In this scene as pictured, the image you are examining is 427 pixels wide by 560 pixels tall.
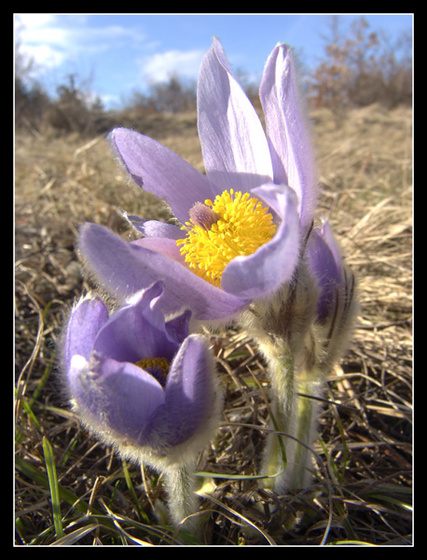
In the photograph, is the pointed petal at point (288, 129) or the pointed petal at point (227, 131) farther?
the pointed petal at point (227, 131)

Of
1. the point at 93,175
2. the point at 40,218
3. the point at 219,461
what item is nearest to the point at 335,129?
the point at 93,175

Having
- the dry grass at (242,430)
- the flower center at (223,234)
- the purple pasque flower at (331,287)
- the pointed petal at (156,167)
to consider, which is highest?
the pointed petal at (156,167)

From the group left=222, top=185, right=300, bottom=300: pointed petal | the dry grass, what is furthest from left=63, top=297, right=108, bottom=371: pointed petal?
left=222, top=185, right=300, bottom=300: pointed petal

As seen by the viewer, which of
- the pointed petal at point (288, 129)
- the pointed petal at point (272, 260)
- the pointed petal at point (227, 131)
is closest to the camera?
the pointed petal at point (272, 260)

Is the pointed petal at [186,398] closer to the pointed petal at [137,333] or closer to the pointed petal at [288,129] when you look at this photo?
the pointed petal at [137,333]

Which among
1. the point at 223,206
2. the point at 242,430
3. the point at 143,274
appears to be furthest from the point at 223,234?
the point at 242,430

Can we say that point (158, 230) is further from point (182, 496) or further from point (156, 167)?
point (182, 496)

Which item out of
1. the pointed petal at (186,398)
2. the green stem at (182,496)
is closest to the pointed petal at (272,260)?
the pointed petal at (186,398)
